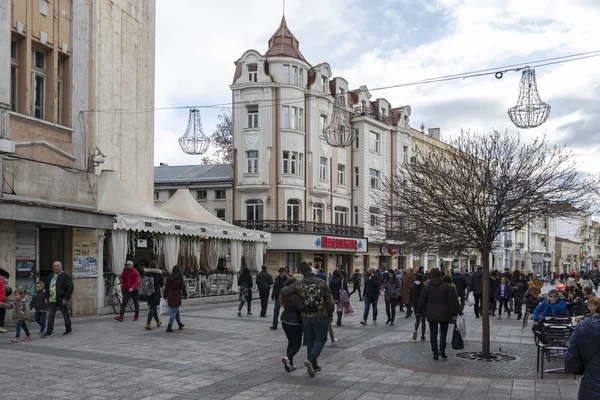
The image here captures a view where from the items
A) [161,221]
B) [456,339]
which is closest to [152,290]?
[161,221]

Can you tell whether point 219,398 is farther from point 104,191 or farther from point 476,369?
point 104,191

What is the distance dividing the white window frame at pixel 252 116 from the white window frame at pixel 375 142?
36.2ft

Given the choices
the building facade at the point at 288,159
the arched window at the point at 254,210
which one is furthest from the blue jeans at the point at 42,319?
the arched window at the point at 254,210

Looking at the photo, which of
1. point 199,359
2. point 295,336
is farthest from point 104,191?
point 295,336

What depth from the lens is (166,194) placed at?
48.5 m

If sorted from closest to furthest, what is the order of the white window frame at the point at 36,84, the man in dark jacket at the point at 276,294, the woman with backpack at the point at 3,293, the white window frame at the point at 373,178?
the woman with backpack at the point at 3,293 < the man in dark jacket at the point at 276,294 < the white window frame at the point at 36,84 < the white window frame at the point at 373,178

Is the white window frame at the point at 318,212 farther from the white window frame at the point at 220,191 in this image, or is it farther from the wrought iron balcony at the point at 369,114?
the wrought iron balcony at the point at 369,114

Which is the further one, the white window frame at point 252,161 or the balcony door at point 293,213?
the white window frame at point 252,161

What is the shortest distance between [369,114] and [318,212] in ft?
32.4

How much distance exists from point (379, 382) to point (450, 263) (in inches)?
2102

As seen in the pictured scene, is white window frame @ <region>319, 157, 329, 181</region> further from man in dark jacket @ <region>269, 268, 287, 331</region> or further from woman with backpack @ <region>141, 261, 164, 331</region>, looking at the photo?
woman with backpack @ <region>141, 261, 164, 331</region>

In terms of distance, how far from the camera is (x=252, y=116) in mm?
41938

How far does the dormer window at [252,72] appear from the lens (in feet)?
138

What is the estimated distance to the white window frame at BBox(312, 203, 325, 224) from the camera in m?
43.9
